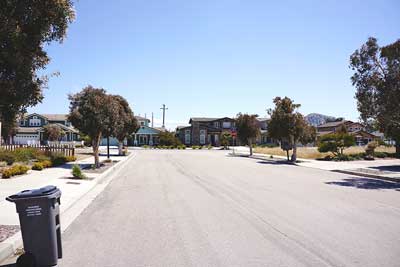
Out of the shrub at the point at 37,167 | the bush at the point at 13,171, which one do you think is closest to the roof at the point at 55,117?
the shrub at the point at 37,167

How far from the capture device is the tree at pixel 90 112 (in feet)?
74.6

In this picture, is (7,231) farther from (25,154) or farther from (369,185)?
(25,154)

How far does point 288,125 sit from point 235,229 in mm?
26111

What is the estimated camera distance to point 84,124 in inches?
902

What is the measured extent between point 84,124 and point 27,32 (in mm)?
16404

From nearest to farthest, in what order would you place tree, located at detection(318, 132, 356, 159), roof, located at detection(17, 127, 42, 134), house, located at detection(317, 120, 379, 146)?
tree, located at detection(318, 132, 356, 159) → roof, located at detection(17, 127, 42, 134) → house, located at detection(317, 120, 379, 146)

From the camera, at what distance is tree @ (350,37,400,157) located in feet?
60.7

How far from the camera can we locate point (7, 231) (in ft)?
23.6

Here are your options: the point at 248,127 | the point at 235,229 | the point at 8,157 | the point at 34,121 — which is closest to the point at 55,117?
the point at 34,121

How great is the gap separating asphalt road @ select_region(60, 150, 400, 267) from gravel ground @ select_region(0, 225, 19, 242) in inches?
A: 38.0

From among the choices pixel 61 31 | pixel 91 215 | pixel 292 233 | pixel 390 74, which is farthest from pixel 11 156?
pixel 390 74

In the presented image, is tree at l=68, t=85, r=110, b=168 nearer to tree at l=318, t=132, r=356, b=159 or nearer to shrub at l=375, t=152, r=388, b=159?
tree at l=318, t=132, r=356, b=159

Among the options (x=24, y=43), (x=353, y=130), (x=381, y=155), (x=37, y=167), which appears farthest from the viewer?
(x=353, y=130)

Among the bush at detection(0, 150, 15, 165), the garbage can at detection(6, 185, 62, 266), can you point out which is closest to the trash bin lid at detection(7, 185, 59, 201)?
the garbage can at detection(6, 185, 62, 266)
